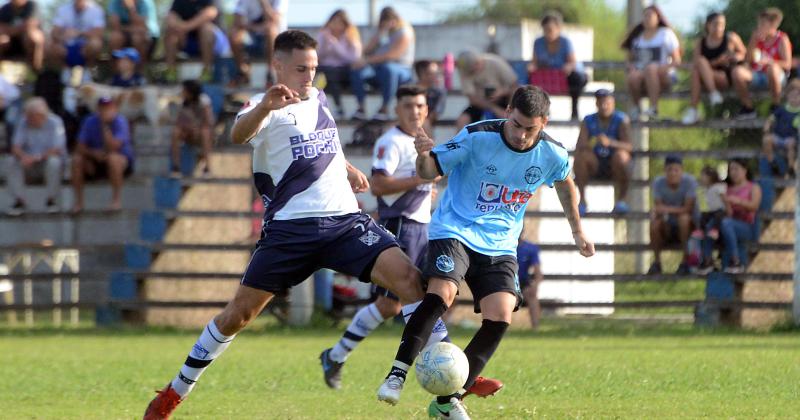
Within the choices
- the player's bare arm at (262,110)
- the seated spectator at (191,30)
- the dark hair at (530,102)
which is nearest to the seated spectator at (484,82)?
the seated spectator at (191,30)

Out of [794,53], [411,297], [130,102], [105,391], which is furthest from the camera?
[794,53]

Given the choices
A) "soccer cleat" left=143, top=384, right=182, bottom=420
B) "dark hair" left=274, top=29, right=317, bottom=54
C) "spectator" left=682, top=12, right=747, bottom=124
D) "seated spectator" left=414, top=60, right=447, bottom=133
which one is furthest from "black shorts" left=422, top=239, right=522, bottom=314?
"spectator" left=682, top=12, right=747, bottom=124

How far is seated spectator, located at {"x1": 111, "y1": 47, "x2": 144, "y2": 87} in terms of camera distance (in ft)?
64.0

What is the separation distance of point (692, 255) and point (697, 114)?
2.11 m

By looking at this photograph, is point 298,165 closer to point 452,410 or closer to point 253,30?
point 452,410

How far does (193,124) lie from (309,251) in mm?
11712

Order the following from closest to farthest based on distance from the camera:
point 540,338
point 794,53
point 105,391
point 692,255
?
1. point 105,391
2. point 540,338
3. point 692,255
4. point 794,53

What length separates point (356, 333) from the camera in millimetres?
9781

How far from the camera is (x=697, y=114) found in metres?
17.9

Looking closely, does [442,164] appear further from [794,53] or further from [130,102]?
[794,53]

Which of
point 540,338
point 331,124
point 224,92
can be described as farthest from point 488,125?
point 224,92

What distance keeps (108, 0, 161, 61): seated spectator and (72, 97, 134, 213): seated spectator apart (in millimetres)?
1666

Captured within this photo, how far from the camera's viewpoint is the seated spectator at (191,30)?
64.8 ft

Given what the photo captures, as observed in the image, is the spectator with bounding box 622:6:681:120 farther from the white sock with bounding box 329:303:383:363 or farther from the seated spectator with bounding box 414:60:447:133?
the white sock with bounding box 329:303:383:363
